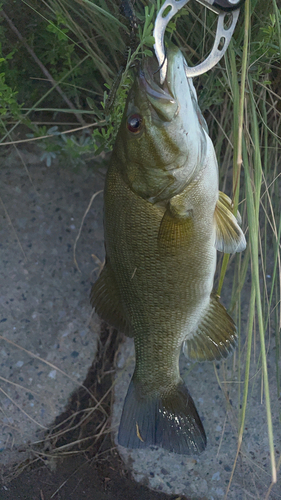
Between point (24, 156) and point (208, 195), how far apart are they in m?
1.00

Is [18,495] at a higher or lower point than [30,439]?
lower

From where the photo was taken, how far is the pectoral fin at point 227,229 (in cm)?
105

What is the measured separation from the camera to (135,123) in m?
0.89

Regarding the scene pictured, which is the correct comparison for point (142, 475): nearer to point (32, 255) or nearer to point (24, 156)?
point (32, 255)

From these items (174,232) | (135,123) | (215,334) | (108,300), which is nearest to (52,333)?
(108,300)

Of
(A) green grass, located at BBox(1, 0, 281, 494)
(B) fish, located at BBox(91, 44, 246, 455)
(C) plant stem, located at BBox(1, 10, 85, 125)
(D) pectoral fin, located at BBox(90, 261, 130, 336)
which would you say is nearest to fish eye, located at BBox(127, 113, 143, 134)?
(B) fish, located at BBox(91, 44, 246, 455)

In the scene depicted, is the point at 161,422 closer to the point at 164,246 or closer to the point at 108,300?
the point at 108,300

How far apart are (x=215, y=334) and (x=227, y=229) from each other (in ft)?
1.20

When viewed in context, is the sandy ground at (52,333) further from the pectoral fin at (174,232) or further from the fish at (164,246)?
the pectoral fin at (174,232)

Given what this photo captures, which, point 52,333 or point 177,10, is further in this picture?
point 52,333

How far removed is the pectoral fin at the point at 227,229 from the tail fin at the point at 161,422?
510 mm

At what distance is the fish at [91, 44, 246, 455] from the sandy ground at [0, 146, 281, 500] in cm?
44

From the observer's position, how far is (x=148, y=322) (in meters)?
1.11

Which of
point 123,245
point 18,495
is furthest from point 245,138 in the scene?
point 18,495
